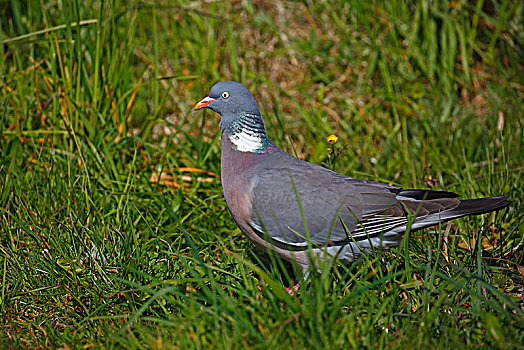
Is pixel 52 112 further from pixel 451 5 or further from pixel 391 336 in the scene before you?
pixel 451 5

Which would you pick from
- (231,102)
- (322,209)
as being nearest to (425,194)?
(322,209)

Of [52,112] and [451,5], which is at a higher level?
[451,5]

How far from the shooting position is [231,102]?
321cm

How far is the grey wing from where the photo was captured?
294 centimetres

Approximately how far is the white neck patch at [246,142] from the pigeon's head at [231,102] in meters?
0.11

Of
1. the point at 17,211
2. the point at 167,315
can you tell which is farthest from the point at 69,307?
the point at 17,211

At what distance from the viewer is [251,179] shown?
9.93 ft

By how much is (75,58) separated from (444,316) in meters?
3.30

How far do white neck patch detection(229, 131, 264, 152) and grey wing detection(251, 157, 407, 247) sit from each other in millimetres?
236

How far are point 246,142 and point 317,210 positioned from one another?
0.61 metres

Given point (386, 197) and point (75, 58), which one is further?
point (75, 58)

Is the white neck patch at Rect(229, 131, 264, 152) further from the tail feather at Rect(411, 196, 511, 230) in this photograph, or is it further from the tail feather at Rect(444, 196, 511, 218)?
the tail feather at Rect(444, 196, 511, 218)

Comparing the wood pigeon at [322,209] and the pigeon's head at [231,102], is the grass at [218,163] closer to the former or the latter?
the wood pigeon at [322,209]

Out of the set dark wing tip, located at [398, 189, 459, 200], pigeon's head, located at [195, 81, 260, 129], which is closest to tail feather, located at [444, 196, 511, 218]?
dark wing tip, located at [398, 189, 459, 200]
